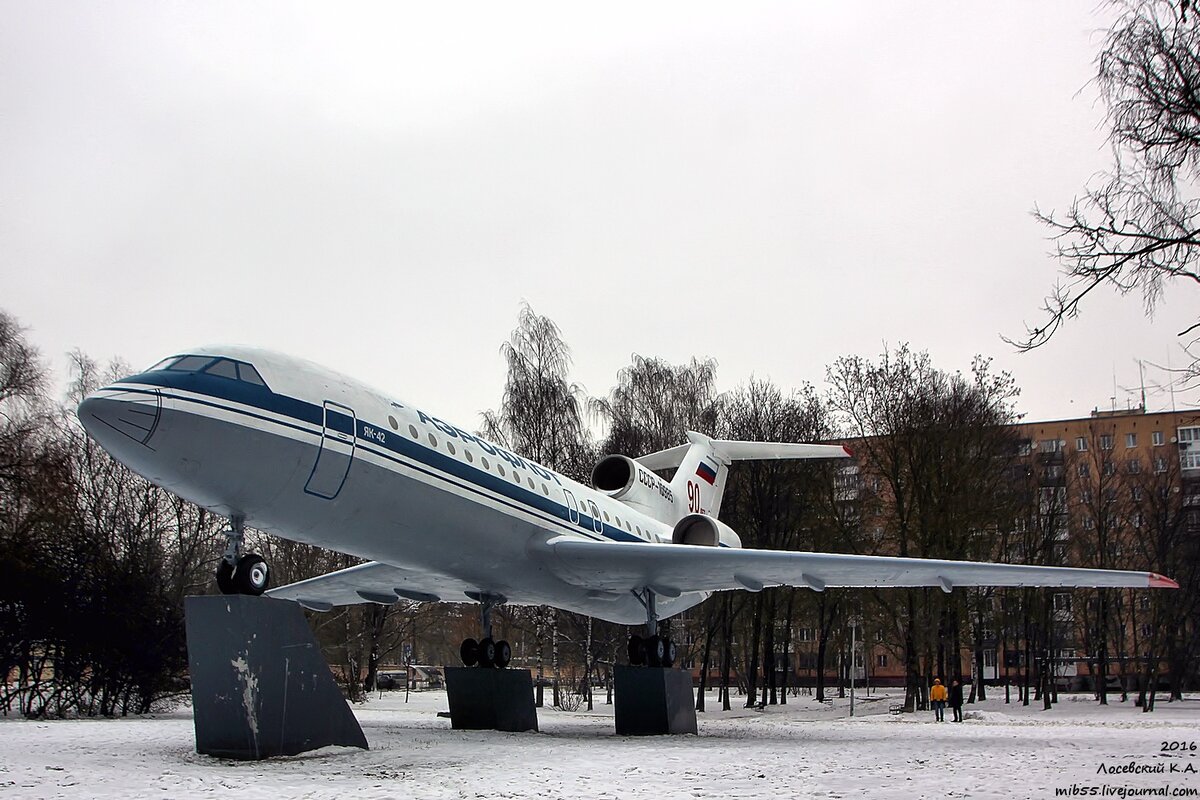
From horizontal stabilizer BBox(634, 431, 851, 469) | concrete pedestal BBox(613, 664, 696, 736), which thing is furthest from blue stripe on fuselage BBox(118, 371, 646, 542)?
horizontal stabilizer BBox(634, 431, 851, 469)

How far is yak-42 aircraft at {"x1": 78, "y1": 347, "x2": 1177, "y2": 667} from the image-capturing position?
11.0m

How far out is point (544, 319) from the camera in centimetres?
3425

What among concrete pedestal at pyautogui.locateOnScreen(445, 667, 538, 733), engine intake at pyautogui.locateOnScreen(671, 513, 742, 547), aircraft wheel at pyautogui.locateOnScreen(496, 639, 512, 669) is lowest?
concrete pedestal at pyautogui.locateOnScreen(445, 667, 538, 733)

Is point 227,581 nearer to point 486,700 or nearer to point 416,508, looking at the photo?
point 416,508

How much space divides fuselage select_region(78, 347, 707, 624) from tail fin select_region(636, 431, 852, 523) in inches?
263

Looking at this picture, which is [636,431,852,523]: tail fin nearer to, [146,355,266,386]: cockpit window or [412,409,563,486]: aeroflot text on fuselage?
[412,409,563,486]: aeroflot text on fuselage

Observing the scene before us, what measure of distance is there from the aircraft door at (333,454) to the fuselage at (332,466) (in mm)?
17

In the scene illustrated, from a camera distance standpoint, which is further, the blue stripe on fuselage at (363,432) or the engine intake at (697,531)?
the engine intake at (697,531)

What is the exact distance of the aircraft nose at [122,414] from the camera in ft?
34.2

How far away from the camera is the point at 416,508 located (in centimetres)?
1361

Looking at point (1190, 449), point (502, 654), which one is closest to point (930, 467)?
point (502, 654)

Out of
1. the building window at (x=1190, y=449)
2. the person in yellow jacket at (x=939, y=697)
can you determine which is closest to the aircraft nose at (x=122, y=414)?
the person in yellow jacket at (x=939, y=697)

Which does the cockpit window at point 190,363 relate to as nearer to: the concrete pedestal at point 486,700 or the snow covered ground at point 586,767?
the snow covered ground at point 586,767

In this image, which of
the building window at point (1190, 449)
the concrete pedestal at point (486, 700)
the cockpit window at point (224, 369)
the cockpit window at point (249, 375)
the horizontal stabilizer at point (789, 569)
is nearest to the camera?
the cockpit window at point (224, 369)
